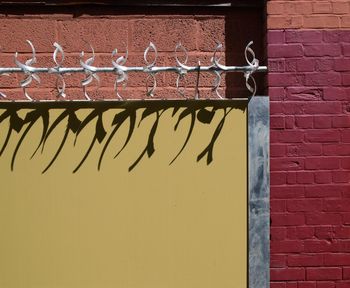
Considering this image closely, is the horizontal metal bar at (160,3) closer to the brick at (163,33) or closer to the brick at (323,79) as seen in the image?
the brick at (163,33)

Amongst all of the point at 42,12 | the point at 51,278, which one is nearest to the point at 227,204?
the point at 51,278

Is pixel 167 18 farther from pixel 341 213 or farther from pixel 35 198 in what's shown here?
pixel 341 213

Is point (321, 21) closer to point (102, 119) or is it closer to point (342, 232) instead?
point (342, 232)

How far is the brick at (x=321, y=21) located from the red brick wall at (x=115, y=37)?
32 centimetres

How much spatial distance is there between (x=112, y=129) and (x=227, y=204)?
32.5 inches

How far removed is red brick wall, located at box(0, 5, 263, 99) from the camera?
352cm

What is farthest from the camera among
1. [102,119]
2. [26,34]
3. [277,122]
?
[26,34]

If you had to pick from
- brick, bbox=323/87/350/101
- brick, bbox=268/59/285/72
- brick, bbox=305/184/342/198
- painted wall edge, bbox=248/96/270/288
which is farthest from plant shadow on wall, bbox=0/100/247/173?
brick, bbox=305/184/342/198

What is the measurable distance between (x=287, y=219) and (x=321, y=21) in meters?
1.26

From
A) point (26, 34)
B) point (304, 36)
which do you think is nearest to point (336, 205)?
point (304, 36)

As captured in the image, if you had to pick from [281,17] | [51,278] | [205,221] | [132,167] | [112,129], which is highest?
[281,17]

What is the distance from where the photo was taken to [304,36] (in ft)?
11.1

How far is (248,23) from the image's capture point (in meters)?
3.56

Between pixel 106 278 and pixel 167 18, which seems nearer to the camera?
pixel 106 278
